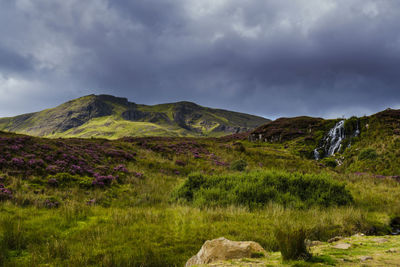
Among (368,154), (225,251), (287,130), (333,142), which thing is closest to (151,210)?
(225,251)

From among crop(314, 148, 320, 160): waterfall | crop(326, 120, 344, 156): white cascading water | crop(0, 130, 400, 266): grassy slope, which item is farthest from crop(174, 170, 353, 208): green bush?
crop(326, 120, 344, 156): white cascading water

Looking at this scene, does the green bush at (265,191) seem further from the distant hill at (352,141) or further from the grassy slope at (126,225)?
the distant hill at (352,141)

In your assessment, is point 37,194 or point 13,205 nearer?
point 13,205

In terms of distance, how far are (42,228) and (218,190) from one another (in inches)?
290

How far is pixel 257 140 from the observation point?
161ft

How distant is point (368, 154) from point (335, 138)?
1061cm

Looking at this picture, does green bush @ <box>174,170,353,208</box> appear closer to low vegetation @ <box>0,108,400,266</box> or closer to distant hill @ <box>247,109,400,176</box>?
low vegetation @ <box>0,108,400,266</box>

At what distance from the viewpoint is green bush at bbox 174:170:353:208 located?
9.79 meters

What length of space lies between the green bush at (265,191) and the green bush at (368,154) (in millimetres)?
18537

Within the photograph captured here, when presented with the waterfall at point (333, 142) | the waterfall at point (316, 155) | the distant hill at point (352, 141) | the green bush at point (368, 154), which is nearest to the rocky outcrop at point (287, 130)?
the distant hill at point (352, 141)

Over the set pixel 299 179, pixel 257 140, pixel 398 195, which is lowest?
pixel 398 195

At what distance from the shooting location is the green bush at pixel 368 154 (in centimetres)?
2453

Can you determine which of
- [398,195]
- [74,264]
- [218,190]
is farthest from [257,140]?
[74,264]

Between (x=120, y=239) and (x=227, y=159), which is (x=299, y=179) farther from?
(x=227, y=159)
